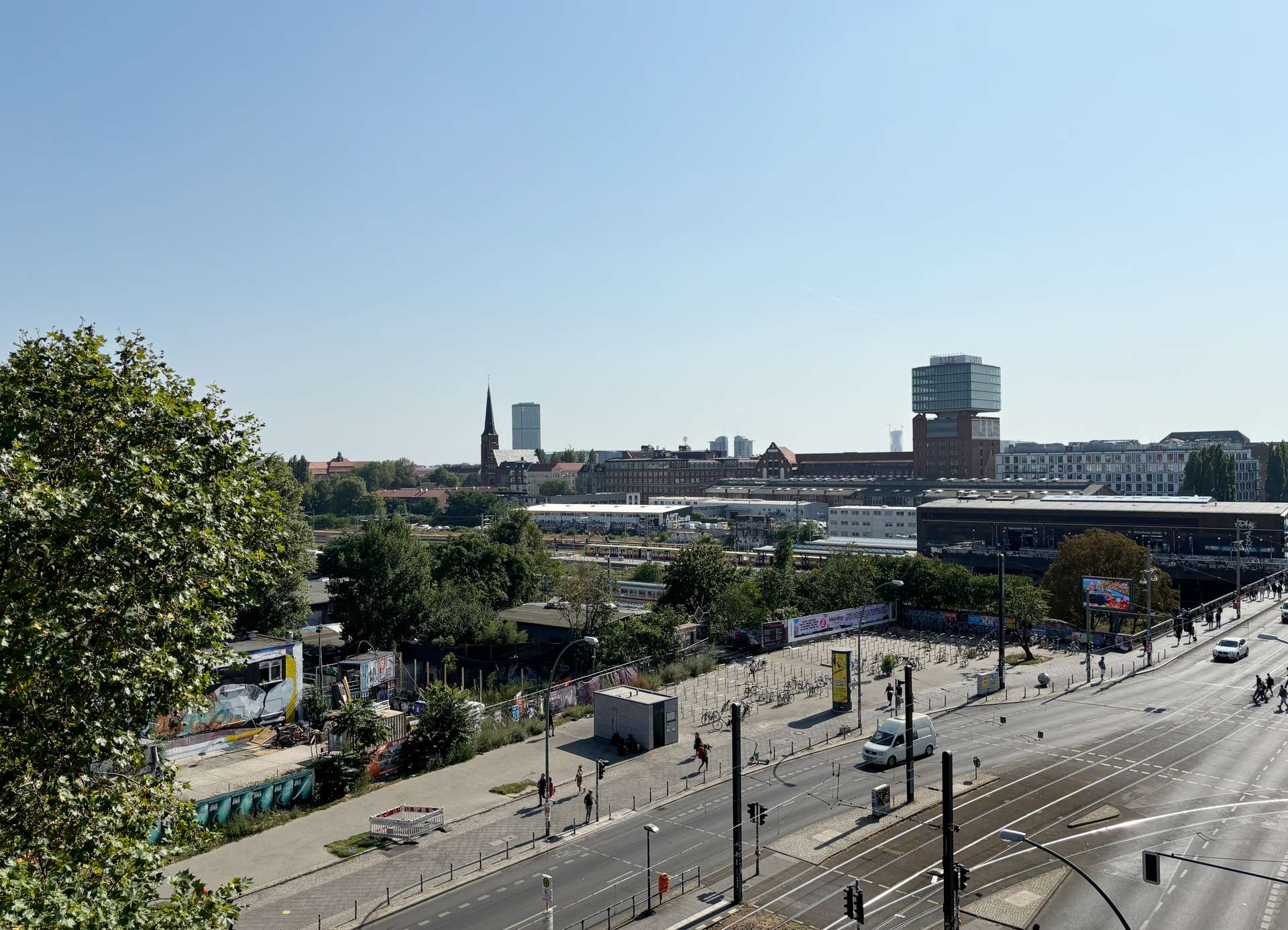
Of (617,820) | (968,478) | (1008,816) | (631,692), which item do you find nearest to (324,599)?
(631,692)

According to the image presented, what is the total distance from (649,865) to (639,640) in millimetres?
29813

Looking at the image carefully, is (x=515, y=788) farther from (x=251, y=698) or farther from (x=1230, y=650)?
(x=1230, y=650)

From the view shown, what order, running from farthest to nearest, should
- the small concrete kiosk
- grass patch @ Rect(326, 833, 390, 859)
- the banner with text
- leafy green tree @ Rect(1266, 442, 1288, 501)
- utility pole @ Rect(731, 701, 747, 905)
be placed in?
leafy green tree @ Rect(1266, 442, 1288, 501)
the banner with text
the small concrete kiosk
grass patch @ Rect(326, 833, 390, 859)
utility pole @ Rect(731, 701, 747, 905)

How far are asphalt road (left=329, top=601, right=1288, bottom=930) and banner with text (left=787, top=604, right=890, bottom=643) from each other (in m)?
20.6

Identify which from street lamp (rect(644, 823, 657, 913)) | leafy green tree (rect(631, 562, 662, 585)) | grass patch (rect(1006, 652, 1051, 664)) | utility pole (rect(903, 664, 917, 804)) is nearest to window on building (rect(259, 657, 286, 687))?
street lamp (rect(644, 823, 657, 913))

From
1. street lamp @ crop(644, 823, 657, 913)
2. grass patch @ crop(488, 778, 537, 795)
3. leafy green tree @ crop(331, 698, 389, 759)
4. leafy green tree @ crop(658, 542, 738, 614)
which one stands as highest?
leafy green tree @ crop(658, 542, 738, 614)

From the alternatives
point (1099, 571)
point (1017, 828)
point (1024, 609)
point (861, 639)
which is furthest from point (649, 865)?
point (1099, 571)

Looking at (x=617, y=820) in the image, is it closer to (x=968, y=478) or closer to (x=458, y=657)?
(x=458, y=657)

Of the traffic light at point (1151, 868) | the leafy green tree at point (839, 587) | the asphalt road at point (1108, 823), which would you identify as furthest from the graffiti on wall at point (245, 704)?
the leafy green tree at point (839, 587)

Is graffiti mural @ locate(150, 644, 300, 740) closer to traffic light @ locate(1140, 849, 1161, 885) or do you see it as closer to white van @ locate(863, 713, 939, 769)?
white van @ locate(863, 713, 939, 769)

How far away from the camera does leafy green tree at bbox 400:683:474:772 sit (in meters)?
39.2

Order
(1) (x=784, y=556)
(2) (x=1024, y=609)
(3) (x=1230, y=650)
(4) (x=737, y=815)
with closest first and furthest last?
(4) (x=737, y=815) → (3) (x=1230, y=650) → (2) (x=1024, y=609) → (1) (x=784, y=556)

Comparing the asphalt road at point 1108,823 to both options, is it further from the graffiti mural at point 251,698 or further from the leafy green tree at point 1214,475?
the leafy green tree at point 1214,475

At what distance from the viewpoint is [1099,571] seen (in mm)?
71000
